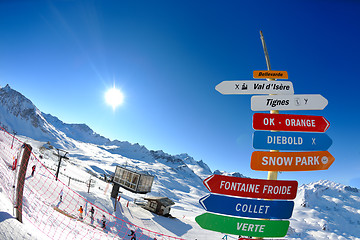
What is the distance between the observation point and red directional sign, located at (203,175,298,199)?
167 inches

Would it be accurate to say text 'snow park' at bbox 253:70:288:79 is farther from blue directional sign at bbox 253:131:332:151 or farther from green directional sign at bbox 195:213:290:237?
green directional sign at bbox 195:213:290:237

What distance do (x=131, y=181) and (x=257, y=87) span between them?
29173mm

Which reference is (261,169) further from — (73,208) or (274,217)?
(73,208)

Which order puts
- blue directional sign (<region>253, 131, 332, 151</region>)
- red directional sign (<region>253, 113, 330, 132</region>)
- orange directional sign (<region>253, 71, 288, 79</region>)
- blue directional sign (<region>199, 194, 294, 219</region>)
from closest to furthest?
blue directional sign (<region>199, 194, 294, 219</region>), blue directional sign (<region>253, 131, 332, 151</region>), red directional sign (<region>253, 113, 330, 132</region>), orange directional sign (<region>253, 71, 288, 79</region>)

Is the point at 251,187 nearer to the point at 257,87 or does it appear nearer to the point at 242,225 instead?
the point at 242,225

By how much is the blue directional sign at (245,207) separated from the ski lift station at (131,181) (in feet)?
90.1

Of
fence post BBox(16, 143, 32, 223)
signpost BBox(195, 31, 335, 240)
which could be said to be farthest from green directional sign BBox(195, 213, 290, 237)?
fence post BBox(16, 143, 32, 223)

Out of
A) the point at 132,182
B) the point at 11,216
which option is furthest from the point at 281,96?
the point at 132,182

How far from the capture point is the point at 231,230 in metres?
4.07

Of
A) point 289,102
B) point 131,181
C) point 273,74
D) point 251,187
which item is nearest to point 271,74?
point 273,74

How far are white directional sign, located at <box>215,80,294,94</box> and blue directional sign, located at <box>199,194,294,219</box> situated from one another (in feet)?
9.45

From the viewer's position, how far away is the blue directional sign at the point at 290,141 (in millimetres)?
4500

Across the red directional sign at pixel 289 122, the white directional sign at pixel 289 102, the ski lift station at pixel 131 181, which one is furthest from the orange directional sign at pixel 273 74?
the ski lift station at pixel 131 181

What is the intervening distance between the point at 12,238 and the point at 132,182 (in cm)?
2740
